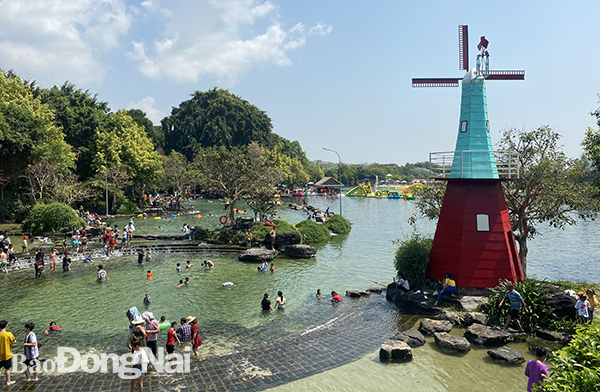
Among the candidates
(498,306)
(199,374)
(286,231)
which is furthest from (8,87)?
(498,306)

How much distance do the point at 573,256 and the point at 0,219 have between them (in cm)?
5539

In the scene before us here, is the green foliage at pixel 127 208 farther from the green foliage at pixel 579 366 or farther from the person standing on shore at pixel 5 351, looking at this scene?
the green foliage at pixel 579 366

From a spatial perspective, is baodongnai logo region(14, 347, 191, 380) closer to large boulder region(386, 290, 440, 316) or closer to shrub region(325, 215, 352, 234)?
large boulder region(386, 290, 440, 316)

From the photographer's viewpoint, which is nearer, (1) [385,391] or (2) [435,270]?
(1) [385,391]

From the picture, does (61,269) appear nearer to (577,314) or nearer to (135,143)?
(577,314)

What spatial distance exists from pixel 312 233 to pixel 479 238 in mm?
19507

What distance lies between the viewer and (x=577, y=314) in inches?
511

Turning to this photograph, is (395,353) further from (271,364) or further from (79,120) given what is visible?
(79,120)

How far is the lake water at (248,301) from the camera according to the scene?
35.0 feet

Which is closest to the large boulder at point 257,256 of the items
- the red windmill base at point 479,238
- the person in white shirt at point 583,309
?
the red windmill base at point 479,238

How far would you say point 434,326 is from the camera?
13.7 m

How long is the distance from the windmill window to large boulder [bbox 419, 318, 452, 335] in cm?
483

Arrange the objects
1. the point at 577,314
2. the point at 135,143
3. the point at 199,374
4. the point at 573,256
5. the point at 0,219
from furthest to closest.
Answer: the point at 135,143
the point at 0,219
the point at 573,256
the point at 577,314
the point at 199,374

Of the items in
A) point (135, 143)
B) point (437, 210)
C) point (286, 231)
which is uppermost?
point (135, 143)
